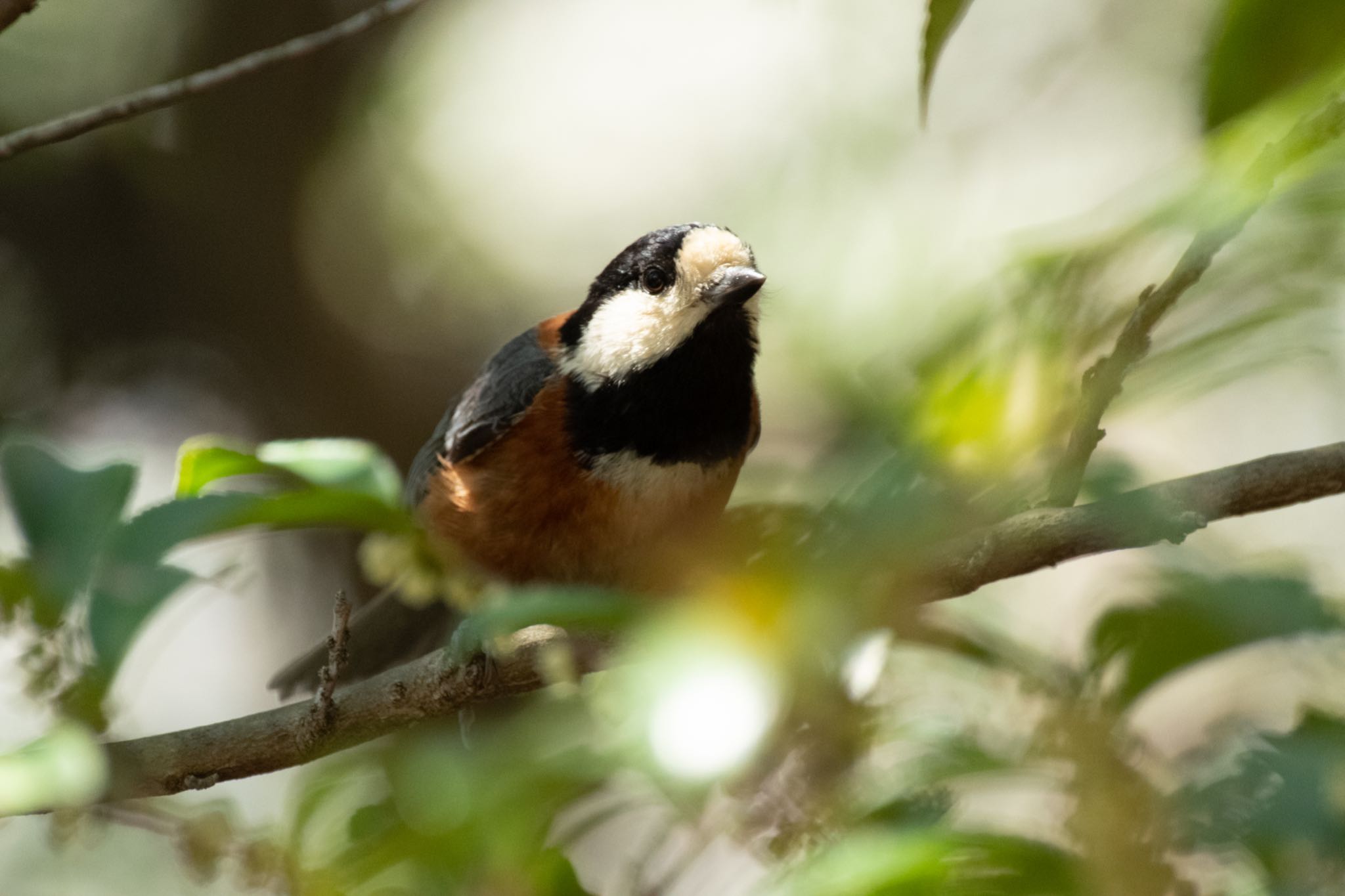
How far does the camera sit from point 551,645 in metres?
1.93

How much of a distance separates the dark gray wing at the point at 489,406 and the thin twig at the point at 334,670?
3.26 ft

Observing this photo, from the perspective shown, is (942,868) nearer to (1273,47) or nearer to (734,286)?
(1273,47)

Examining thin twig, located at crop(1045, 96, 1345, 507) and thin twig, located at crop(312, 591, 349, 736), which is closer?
thin twig, located at crop(1045, 96, 1345, 507)

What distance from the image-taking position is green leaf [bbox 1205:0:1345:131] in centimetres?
108

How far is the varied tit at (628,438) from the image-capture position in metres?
2.67

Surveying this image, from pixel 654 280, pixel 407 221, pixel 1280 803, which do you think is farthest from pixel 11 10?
pixel 407 221

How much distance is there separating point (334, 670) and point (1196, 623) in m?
1.16

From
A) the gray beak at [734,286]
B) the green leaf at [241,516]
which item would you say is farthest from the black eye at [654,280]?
the green leaf at [241,516]

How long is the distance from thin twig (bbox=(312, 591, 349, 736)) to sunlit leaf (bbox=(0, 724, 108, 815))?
528 millimetres

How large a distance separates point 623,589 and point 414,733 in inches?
24.4

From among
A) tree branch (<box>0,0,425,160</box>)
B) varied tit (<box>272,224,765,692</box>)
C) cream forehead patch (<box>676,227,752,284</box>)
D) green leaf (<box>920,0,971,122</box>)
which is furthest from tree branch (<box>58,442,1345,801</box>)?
cream forehead patch (<box>676,227,752,284</box>)

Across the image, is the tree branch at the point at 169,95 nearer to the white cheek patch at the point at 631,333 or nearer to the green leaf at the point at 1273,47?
the white cheek patch at the point at 631,333

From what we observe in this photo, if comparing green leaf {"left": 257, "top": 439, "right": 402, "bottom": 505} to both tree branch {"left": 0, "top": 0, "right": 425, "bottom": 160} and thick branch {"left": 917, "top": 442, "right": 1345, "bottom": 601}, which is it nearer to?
tree branch {"left": 0, "top": 0, "right": 425, "bottom": 160}

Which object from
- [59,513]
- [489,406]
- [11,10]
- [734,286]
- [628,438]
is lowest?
[628,438]
